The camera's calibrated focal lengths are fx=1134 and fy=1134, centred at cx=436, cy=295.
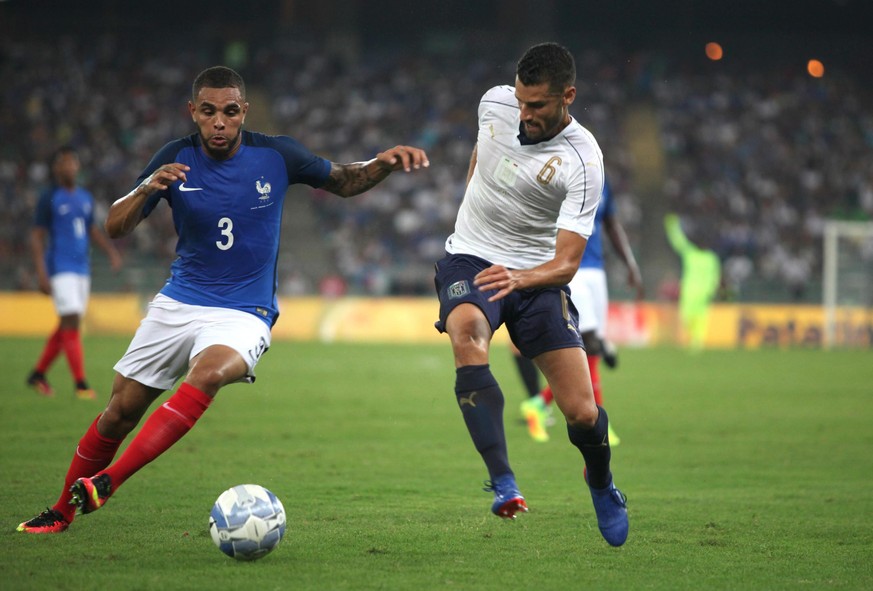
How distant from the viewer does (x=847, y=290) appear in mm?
26391

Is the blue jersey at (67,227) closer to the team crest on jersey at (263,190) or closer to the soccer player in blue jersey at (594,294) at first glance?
the soccer player in blue jersey at (594,294)

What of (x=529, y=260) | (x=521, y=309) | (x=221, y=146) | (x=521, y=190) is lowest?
(x=521, y=309)

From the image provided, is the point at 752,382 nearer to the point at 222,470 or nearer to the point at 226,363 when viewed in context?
the point at 222,470

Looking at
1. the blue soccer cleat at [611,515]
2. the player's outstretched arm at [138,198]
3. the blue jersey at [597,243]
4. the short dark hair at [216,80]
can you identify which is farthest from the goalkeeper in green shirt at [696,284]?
the player's outstretched arm at [138,198]

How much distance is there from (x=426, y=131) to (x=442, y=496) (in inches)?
1022

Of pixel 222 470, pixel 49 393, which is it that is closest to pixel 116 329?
pixel 49 393

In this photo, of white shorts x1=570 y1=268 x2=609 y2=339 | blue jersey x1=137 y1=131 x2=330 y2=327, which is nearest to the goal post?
white shorts x1=570 y1=268 x2=609 y2=339

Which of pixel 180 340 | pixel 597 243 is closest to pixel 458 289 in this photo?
pixel 180 340

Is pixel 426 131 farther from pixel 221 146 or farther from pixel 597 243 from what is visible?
pixel 221 146

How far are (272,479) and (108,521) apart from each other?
5.66ft

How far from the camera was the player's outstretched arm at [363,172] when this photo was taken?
5770 mm

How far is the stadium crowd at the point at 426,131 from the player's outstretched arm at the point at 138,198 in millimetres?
21180

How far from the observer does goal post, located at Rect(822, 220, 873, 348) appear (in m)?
26.1

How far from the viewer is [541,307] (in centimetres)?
564
